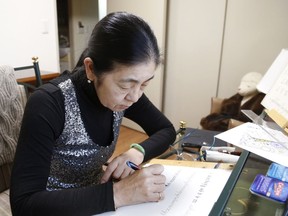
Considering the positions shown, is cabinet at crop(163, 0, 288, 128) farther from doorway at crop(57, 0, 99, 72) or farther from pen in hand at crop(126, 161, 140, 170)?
pen in hand at crop(126, 161, 140, 170)

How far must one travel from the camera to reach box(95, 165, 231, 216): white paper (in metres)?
0.64

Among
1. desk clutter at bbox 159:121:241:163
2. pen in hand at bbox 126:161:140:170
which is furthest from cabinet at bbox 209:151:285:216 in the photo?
pen in hand at bbox 126:161:140:170

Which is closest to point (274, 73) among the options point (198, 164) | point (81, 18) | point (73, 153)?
point (198, 164)

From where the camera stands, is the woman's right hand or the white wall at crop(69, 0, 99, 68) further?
the white wall at crop(69, 0, 99, 68)

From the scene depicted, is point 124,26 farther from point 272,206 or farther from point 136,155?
point 272,206

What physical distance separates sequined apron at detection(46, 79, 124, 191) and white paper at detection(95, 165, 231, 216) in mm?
246

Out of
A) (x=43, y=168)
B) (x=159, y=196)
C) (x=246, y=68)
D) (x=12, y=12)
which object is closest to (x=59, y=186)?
(x=43, y=168)

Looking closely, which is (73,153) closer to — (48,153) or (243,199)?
(48,153)

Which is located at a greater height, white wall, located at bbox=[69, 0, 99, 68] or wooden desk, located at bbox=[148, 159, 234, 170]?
white wall, located at bbox=[69, 0, 99, 68]

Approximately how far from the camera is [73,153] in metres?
0.86

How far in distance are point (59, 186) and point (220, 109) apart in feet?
6.13

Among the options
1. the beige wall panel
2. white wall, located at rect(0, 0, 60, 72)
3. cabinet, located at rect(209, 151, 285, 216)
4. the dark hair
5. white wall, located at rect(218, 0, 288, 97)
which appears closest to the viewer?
cabinet, located at rect(209, 151, 285, 216)

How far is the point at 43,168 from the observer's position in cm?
71

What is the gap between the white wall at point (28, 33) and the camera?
1936 millimetres
